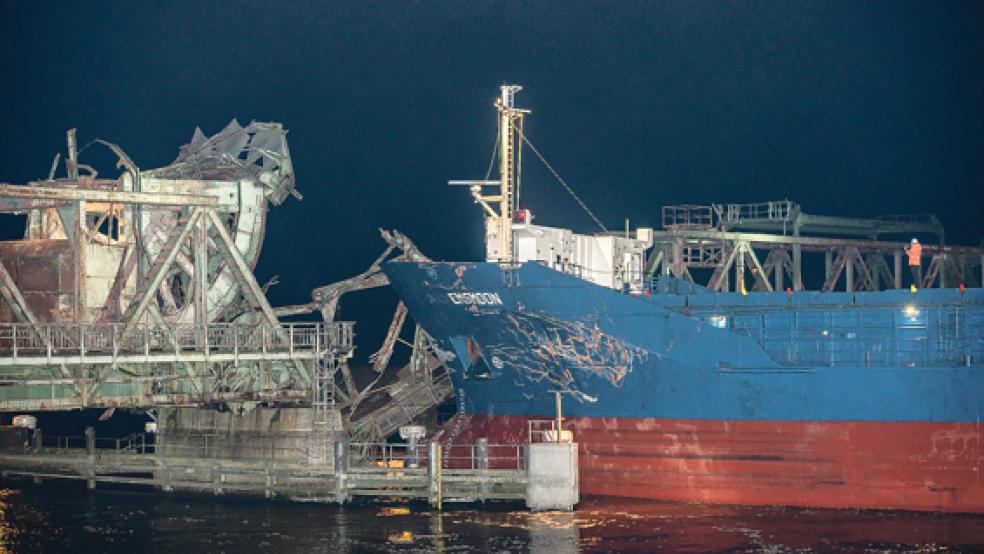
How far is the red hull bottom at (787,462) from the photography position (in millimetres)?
35375

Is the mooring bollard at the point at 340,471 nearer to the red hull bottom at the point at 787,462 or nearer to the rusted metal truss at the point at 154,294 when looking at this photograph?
the rusted metal truss at the point at 154,294

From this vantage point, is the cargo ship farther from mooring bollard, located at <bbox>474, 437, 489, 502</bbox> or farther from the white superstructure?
mooring bollard, located at <bbox>474, 437, 489, 502</bbox>

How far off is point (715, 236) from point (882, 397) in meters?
14.2

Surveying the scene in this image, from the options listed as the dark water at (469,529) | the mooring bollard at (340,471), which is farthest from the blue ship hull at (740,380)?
the mooring bollard at (340,471)

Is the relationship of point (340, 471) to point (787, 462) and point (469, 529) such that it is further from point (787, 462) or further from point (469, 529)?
point (787, 462)

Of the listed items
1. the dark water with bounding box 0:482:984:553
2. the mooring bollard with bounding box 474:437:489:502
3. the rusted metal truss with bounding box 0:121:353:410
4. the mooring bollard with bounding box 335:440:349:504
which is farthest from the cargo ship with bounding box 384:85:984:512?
the rusted metal truss with bounding box 0:121:353:410

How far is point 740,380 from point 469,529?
8.96 meters

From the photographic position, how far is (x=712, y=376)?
37250 mm

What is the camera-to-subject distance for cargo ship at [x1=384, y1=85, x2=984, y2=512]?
35.8 m

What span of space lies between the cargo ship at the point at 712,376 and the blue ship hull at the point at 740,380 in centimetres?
4

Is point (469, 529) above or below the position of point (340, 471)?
below

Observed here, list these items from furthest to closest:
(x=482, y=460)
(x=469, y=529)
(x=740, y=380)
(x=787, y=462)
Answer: (x=482, y=460) → (x=740, y=380) → (x=787, y=462) → (x=469, y=529)

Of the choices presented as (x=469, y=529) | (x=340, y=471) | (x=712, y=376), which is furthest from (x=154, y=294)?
(x=712, y=376)

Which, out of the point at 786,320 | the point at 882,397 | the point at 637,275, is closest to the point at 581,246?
the point at 637,275
